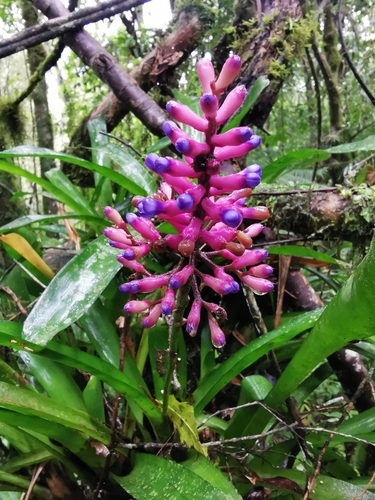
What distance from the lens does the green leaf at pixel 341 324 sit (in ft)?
1.75

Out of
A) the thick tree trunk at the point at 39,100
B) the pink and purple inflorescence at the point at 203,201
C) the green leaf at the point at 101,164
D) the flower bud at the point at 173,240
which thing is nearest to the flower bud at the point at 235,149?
the pink and purple inflorescence at the point at 203,201

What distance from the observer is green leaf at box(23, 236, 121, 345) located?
0.72 metres

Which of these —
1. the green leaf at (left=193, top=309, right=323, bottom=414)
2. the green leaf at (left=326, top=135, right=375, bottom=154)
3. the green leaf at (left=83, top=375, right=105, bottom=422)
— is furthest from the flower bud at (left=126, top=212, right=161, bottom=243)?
the green leaf at (left=326, top=135, right=375, bottom=154)

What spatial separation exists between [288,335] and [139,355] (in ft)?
1.33

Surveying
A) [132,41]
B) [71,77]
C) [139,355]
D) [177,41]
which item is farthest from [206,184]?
[71,77]

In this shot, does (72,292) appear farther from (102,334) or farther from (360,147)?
(360,147)

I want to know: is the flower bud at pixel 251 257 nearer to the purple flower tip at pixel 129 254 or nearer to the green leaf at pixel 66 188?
the purple flower tip at pixel 129 254

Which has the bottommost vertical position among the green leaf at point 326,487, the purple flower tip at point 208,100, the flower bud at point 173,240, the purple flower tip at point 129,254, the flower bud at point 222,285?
the green leaf at point 326,487

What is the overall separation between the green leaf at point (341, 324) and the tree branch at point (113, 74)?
1.10 meters

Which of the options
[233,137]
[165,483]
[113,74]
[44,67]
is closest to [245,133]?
[233,137]

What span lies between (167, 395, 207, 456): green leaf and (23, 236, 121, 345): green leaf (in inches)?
10.1

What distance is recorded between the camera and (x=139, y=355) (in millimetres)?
1026

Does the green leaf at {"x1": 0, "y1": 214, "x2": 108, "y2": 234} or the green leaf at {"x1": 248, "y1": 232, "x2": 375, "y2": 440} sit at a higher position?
the green leaf at {"x1": 0, "y1": 214, "x2": 108, "y2": 234}

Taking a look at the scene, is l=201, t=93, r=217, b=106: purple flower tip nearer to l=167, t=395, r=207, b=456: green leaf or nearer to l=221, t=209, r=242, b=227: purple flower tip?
l=221, t=209, r=242, b=227: purple flower tip
